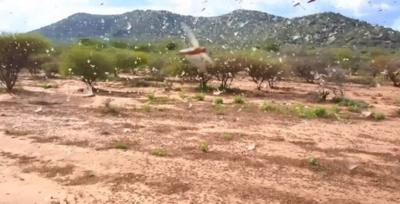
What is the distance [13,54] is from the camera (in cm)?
4294

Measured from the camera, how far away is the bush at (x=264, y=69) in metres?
46.3

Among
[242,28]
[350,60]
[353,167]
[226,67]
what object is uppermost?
[242,28]

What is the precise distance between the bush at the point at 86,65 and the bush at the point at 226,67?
8.20 metres

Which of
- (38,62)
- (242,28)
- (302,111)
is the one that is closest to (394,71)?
(302,111)

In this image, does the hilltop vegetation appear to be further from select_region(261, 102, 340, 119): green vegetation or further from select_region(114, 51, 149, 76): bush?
select_region(261, 102, 340, 119): green vegetation

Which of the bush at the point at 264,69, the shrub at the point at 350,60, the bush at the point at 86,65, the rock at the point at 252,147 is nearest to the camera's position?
the rock at the point at 252,147

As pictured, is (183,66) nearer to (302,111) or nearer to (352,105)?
(352,105)

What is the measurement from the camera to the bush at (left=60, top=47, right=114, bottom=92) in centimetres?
4350

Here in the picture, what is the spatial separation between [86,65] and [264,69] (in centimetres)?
1367

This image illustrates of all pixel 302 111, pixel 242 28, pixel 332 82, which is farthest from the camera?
pixel 242 28

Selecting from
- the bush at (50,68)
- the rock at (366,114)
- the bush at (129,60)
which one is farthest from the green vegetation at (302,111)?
the bush at (50,68)

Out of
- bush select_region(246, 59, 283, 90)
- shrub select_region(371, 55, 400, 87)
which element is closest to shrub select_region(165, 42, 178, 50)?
shrub select_region(371, 55, 400, 87)

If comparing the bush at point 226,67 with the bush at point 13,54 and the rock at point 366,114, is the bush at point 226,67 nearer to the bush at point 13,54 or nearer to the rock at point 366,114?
the bush at point 13,54

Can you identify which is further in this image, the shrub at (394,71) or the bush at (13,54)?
the shrub at (394,71)
